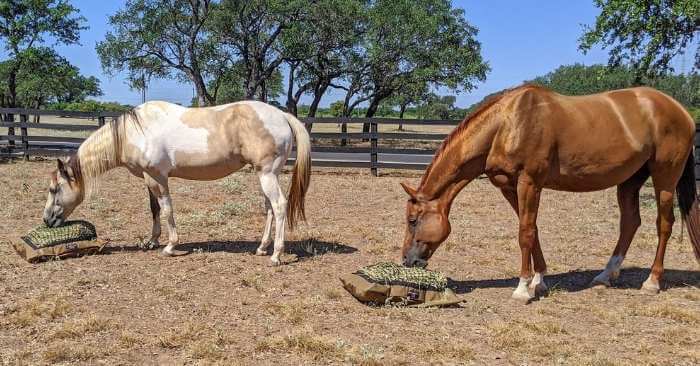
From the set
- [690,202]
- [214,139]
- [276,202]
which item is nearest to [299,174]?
[276,202]

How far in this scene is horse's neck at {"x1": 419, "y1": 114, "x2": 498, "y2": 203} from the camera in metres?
4.73

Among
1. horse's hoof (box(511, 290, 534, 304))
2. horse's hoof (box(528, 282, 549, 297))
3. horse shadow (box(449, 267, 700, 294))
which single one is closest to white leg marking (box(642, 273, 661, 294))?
horse shadow (box(449, 267, 700, 294))

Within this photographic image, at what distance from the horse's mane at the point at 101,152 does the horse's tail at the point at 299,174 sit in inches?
71.0

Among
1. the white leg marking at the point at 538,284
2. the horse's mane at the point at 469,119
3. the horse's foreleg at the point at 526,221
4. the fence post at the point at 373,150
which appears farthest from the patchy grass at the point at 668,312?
the fence post at the point at 373,150

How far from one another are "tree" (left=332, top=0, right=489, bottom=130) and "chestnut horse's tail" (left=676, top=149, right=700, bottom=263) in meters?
16.9

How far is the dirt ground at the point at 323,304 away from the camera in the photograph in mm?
3600

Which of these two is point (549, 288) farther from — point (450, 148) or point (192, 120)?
point (192, 120)

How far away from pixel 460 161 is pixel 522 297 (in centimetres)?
130

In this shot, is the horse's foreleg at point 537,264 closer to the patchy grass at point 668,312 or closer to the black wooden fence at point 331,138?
the patchy grass at point 668,312

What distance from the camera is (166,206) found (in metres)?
6.11

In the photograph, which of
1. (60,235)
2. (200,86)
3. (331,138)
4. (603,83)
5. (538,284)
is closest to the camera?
(538,284)

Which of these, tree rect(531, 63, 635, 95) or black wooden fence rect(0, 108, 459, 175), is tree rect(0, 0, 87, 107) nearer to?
black wooden fence rect(0, 108, 459, 175)

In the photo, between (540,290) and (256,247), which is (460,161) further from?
(256,247)

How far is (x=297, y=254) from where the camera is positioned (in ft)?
20.7
